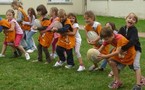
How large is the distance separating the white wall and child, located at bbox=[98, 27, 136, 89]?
19.5m

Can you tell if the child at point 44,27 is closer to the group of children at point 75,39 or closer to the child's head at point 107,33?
the group of children at point 75,39

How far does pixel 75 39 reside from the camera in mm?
8836

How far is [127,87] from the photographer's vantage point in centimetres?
714

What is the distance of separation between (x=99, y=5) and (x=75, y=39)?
68.8 feet

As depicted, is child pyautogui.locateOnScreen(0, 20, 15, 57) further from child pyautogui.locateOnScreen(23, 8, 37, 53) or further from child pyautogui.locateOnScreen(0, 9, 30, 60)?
child pyautogui.locateOnScreen(23, 8, 37, 53)

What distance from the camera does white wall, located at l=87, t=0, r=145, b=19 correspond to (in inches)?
1035

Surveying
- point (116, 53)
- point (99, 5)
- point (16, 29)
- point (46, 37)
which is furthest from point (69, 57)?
point (99, 5)

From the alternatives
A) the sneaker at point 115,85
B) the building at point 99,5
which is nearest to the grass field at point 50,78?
the sneaker at point 115,85

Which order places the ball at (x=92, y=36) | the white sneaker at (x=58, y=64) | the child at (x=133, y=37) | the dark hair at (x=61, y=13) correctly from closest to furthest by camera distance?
the child at (x=133, y=37) → the ball at (x=92, y=36) → the dark hair at (x=61, y=13) → the white sneaker at (x=58, y=64)

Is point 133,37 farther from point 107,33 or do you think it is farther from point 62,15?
point 62,15

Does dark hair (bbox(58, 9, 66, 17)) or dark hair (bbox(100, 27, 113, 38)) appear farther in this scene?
dark hair (bbox(58, 9, 66, 17))

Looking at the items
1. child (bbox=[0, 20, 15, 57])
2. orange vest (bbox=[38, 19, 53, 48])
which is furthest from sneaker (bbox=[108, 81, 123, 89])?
child (bbox=[0, 20, 15, 57])

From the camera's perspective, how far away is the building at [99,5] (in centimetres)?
2658

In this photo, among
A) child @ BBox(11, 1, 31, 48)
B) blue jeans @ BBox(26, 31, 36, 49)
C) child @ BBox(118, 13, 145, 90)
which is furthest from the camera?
blue jeans @ BBox(26, 31, 36, 49)
